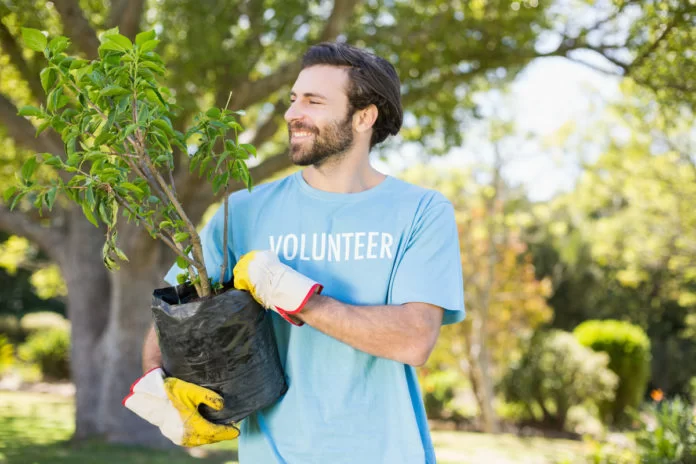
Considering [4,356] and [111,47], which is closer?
[111,47]

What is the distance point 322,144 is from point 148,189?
51 cm

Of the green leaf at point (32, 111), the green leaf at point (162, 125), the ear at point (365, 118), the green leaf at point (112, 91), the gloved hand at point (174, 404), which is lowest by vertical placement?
the gloved hand at point (174, 404)

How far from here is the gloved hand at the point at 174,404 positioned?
185 cm

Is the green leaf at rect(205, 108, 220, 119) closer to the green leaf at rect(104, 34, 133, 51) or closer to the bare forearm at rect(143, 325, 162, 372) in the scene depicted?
the green leaf at rect(104, 34, 133, 51)

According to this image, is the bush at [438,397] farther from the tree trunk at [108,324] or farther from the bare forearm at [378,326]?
the bare forearm at [378,326]

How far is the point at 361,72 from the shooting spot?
2.22m

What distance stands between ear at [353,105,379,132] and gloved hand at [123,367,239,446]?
90cm

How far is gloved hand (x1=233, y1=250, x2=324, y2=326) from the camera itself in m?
1.83

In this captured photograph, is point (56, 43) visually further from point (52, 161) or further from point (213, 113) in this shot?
point (213, 113)

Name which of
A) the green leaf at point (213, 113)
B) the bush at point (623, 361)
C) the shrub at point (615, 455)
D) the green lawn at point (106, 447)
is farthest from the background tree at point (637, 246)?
the green leaf at point (213, 113)

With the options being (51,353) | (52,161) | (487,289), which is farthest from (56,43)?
(51,353)

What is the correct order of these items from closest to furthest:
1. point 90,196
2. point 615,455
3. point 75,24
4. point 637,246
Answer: point 90,196, point 75,24, point 615,455, point 637,246

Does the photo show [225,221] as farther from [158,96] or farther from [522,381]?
[522,381]

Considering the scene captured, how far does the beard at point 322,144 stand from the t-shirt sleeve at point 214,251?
0.28 metres
